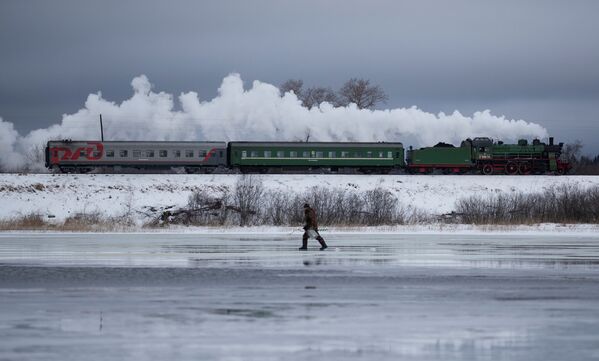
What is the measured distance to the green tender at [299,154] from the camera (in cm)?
6525

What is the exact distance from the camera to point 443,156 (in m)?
66.2

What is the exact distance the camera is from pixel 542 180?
5838 centimetres

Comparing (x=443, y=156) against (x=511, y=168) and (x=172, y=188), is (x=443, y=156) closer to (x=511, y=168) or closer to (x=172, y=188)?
(x=511, y=168)

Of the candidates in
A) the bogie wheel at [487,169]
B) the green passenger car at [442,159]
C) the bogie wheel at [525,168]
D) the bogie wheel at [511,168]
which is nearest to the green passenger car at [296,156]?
the green passenger car at [442,159]

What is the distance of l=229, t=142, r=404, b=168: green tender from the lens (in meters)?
65.2

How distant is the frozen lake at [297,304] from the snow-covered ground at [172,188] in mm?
22461

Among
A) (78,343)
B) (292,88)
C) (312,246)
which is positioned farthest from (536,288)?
(292,88)

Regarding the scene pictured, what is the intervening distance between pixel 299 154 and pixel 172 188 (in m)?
15.0

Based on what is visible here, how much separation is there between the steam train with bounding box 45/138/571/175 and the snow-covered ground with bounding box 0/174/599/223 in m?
6.49

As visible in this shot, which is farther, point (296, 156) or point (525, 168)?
point (525, 168)

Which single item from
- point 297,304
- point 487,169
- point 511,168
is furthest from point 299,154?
point 297,304

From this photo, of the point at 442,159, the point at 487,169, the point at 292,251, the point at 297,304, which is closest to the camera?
the point at 297,304

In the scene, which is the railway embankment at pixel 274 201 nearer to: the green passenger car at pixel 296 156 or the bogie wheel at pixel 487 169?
the green passenger car at pixel 296 156

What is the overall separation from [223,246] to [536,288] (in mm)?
13520
